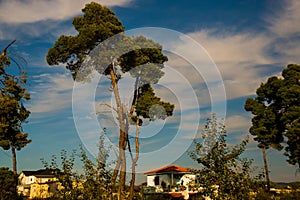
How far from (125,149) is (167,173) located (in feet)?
72.3

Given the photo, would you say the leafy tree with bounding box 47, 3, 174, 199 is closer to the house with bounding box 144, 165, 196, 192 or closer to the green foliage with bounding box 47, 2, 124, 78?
the green foliage with bounding box 47, 2, 124, 78

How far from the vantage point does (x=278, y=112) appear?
123 ft

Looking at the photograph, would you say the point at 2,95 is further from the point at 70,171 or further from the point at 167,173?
the point at 167,173

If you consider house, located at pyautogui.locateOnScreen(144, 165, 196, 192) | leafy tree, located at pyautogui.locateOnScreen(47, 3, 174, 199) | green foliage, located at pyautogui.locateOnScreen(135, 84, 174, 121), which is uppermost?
leafy tree, located at pyautogui.locateOnScreen(47, 3, 174, 199)

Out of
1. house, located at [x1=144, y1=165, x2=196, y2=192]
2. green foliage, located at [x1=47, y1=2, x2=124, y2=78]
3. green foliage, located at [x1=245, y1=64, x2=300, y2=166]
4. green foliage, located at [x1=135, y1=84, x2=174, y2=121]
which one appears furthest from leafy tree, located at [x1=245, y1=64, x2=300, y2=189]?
green foliage, located at [x1=47, y1=2, x2=124, y2=78]

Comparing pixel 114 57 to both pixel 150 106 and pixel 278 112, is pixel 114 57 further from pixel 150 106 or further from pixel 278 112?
pixel 278 112

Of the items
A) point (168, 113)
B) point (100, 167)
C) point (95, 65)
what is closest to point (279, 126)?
point (168, 113)

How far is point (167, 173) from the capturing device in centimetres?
4300

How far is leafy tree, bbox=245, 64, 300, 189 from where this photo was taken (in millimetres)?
33938

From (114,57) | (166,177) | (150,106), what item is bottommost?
(166,177)

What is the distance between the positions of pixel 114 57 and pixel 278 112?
22227mm

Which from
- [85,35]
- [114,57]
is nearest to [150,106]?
[114,57]

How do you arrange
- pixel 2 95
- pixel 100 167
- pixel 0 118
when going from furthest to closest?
pixel 0 118
pixel 100 167
pixel 2 95

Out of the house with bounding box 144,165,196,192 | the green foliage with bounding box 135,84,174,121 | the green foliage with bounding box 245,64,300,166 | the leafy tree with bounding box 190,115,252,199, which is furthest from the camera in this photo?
the house with bounding box 144,165,196,192
